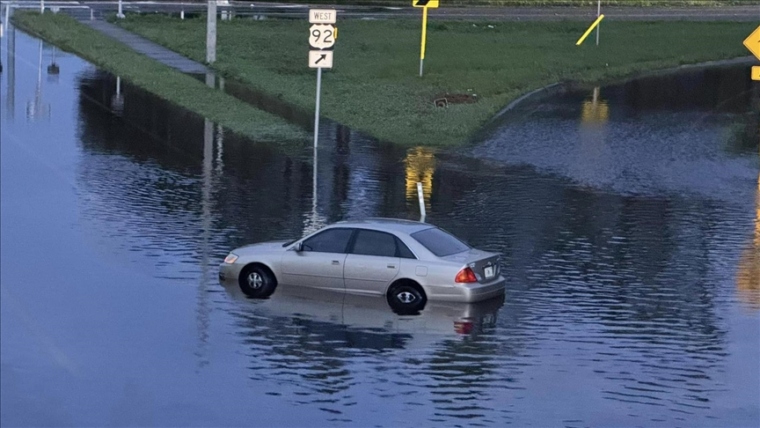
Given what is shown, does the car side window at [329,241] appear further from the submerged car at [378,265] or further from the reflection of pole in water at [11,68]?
the reflection of pole in water at [11,68]

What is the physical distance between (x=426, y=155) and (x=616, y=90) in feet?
53.7

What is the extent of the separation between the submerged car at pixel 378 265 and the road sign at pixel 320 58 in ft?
32.9

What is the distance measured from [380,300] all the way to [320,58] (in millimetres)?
11321

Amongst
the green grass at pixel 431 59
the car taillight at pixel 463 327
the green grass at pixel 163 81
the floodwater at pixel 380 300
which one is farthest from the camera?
the green grass at pixel 431 59

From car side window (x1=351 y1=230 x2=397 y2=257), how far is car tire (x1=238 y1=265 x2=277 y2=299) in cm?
127

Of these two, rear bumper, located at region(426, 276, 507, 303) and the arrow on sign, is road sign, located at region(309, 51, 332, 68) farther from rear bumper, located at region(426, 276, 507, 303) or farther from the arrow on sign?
rear bumper, located at region(426, 276, 507, 303)

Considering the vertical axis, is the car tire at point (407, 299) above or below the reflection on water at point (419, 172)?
below

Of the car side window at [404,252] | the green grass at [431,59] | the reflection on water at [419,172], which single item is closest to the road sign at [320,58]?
the reflection on water at [419,172]

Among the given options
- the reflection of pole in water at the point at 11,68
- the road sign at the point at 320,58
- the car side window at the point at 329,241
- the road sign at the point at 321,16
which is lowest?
the car side window at the point at 329,241

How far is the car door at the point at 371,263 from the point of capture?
1694cm

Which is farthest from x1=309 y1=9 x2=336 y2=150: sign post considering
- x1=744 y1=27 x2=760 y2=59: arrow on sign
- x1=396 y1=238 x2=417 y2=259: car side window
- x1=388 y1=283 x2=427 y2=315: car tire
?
x1=388 y1=283 x2=427 y2=315: car tire

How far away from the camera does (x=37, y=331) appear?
14.0m

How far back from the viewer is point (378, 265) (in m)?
17.0

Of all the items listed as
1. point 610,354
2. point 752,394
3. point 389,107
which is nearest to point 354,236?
point 610,354
